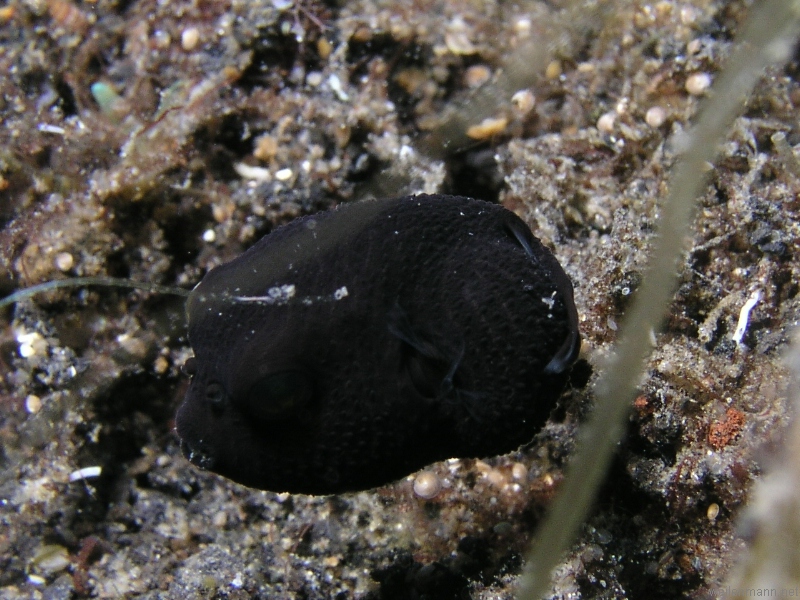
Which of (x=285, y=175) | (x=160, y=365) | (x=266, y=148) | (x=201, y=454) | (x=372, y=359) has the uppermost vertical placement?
(x=372, y=359)

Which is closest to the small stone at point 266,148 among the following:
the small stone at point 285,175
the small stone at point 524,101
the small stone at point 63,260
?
the small stone at point 285,175

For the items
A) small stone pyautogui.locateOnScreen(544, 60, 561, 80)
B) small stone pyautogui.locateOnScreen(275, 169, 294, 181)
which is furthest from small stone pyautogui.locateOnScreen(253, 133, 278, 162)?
small stone pyautogui.locateOnScreen(544, 60, 561, 80)

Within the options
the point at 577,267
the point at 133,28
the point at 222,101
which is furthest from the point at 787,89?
the point at 133,28

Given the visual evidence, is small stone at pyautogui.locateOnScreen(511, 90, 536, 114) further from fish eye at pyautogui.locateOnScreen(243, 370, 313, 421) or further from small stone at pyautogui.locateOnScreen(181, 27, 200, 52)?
fish eye at pyautogui.locateOnScreen(243, 370, 313, 421)

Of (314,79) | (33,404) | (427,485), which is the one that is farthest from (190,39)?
(427,485)

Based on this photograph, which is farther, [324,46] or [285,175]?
[324,46]

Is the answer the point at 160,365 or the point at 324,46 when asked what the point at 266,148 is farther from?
the point at 160,365

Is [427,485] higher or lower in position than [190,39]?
A: lower
